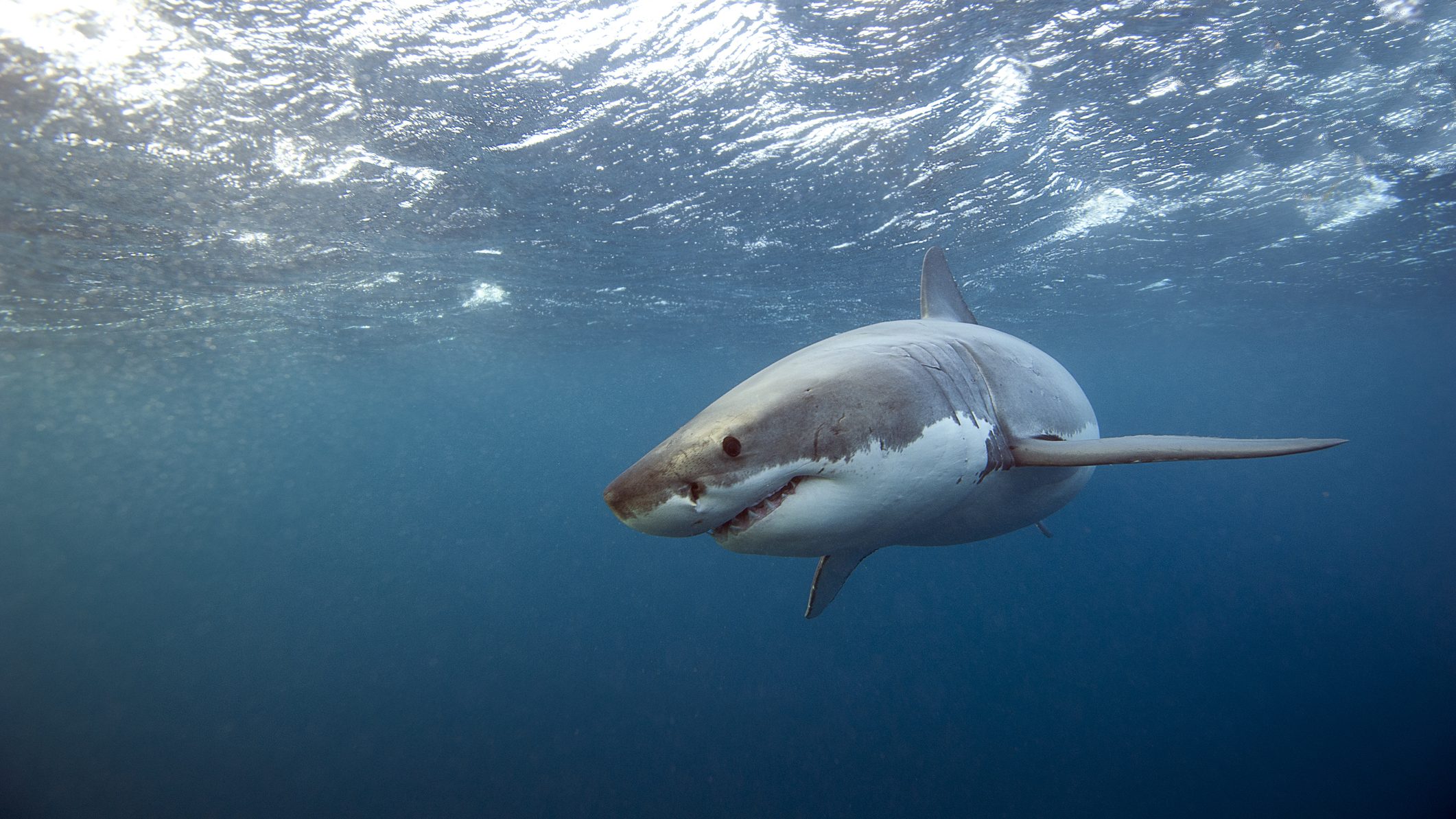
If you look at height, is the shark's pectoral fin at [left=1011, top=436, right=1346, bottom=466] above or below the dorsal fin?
A: below

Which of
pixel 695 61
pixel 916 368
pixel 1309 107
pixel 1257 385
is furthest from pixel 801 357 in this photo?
pixel 1257 385

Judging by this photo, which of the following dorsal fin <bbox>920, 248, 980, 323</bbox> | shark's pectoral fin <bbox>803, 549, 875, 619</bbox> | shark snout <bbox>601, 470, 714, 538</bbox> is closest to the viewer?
shark snout <bbox>601, 470, 714, 538</bbox>

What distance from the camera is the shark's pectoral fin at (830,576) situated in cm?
436

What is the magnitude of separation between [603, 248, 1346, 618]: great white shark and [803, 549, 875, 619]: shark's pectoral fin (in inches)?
33.5

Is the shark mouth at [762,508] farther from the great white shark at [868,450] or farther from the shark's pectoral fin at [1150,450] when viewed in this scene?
the shark's pectoral fin at [1150,450]

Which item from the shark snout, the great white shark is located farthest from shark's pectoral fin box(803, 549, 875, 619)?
the shark snout

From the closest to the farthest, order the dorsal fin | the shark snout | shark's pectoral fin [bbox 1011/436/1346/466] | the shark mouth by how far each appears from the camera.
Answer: the shark snout, the shark mouth, shark's pectoral fin [bbox 1011/436/1346/466], the dorsal fin

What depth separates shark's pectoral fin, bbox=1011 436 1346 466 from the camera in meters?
2.37

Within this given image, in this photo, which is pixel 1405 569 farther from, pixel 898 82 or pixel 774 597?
pixel 898 82

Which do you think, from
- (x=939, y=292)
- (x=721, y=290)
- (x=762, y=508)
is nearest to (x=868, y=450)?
(x=762, y=508)

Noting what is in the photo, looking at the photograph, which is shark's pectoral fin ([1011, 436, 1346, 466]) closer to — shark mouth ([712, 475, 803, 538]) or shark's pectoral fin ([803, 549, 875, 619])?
shark mouth ([712, 475, 803, 538])

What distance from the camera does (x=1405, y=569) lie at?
32.2 meters

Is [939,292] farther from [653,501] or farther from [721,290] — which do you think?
[721,290]

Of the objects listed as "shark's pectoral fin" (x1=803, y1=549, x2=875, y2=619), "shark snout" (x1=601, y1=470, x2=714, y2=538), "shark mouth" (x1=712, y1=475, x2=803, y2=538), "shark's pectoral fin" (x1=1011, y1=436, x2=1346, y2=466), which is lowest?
"shark's pectoral fin" (x1=803, y1=549, x2=875, y2=619)
